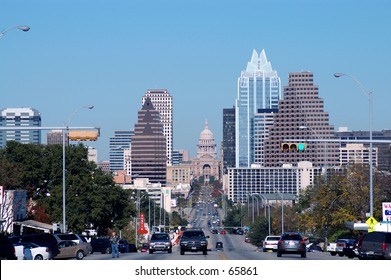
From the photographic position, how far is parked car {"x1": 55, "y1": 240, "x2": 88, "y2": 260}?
170ft

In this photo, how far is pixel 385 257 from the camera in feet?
123

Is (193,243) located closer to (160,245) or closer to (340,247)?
(160,245)

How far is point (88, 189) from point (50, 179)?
183 inches

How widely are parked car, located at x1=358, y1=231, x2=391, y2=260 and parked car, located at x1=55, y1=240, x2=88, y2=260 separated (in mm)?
18872

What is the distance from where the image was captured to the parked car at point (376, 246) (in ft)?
125

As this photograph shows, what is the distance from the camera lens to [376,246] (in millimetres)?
39000

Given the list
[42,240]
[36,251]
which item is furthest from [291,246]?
[36,251]

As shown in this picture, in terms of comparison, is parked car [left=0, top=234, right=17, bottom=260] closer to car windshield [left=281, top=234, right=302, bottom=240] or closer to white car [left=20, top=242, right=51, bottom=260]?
white car [left=20, top=242, right=51, bottom=260]

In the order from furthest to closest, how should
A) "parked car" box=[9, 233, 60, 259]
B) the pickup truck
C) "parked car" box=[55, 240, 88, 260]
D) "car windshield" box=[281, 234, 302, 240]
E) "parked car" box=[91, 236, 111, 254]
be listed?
"parked car" box=[91, 236, 111, 254] < the pickup truck < "parked car" box=[55, 240, 88, 260] < "car windshield" box=[281, 234, 302, 240] < "parked car" box=[9, 233, 60, 259]

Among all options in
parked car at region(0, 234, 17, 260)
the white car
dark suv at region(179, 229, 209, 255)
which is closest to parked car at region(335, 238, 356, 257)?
dark suv at region(179, 229, 209, 255)

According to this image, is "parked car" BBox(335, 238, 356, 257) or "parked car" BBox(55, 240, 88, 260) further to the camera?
"parked car" BBox(335, 238, 356, 257)

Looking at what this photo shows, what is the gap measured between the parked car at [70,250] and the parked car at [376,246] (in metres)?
18.9
